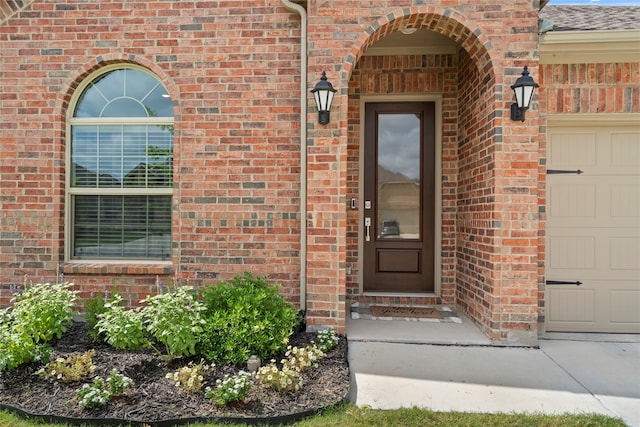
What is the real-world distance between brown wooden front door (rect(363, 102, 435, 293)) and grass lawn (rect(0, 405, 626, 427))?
2450 mm

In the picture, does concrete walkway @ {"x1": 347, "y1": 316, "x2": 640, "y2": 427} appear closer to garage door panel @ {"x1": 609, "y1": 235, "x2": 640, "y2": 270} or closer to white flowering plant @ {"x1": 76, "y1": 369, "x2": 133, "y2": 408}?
garage door panel @ {"x1": 609, "y1": 235, "x2": 640, "y2": 270}

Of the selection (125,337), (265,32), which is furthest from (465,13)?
(125,337)

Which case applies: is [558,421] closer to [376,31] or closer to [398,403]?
[398,403]

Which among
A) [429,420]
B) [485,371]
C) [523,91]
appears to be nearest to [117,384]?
[429,420]

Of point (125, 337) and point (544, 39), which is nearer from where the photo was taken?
point (125, 337)

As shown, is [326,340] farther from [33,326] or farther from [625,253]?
[625,253]

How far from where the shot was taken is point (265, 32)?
3945mm

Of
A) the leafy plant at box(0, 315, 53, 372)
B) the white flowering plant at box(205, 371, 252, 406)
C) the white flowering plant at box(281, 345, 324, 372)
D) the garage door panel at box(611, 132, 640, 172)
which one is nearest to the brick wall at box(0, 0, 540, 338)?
the white flowering plant at box(281, 345, 324, 372)

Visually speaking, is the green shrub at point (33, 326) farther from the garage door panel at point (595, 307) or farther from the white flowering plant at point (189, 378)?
the garage door panel at point (595, 307)

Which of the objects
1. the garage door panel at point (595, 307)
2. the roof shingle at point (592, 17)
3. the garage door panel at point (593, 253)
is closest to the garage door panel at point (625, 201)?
the garage door panel at point (593, 253)

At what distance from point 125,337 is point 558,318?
4.36 metres

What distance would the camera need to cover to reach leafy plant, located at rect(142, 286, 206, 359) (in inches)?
114

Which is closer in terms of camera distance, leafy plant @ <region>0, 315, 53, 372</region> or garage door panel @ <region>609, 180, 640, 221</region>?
leafy plant @ <region>0, 315, 53, 372</region>

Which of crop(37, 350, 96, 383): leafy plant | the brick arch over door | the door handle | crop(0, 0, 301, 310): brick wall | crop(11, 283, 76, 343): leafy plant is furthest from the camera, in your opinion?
the door handle
